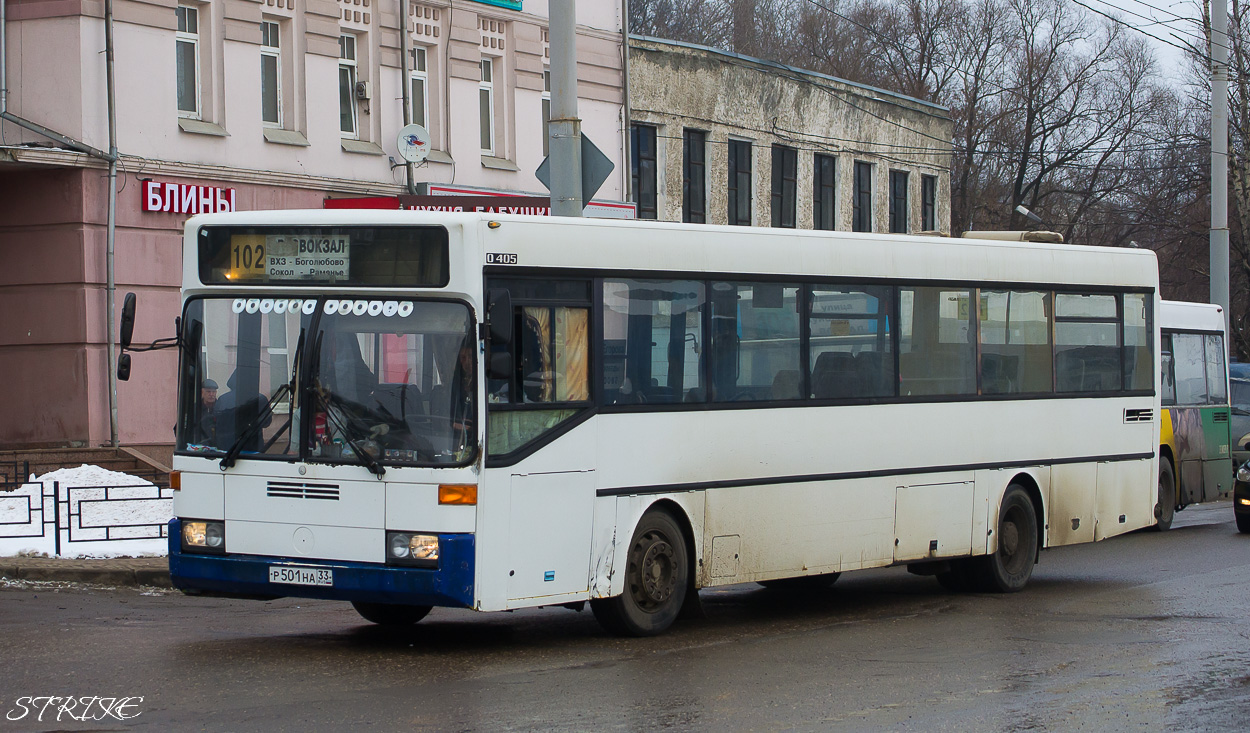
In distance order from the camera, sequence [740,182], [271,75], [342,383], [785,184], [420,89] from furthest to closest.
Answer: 1. [785,184]
2. [740,182]
3. [420,89]
4. [271,75]
5. [342,383]

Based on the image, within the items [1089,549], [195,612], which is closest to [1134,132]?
[1089,549]

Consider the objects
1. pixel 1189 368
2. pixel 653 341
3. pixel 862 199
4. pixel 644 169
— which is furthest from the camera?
pixel 862 199

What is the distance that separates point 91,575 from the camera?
13.7 metres

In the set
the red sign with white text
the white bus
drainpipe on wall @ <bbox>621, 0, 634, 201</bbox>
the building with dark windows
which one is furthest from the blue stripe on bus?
the building with dark windows

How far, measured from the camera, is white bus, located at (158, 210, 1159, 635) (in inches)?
363

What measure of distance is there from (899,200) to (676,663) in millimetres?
30072

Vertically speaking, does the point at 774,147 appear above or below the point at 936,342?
above

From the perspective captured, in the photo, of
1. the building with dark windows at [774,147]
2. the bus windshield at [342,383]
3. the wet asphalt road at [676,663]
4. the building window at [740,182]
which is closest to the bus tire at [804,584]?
the wet asphalt road at [676,663]

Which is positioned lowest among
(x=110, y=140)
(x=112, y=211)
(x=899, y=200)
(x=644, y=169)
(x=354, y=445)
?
(x=354, y=445)

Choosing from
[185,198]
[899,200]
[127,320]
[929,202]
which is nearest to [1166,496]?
[185,198]

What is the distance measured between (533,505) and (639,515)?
924 mm

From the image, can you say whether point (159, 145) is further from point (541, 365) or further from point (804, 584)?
point (541, 365)

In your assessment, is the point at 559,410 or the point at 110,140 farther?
the point at 110,140

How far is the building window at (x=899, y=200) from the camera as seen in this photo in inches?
1494
